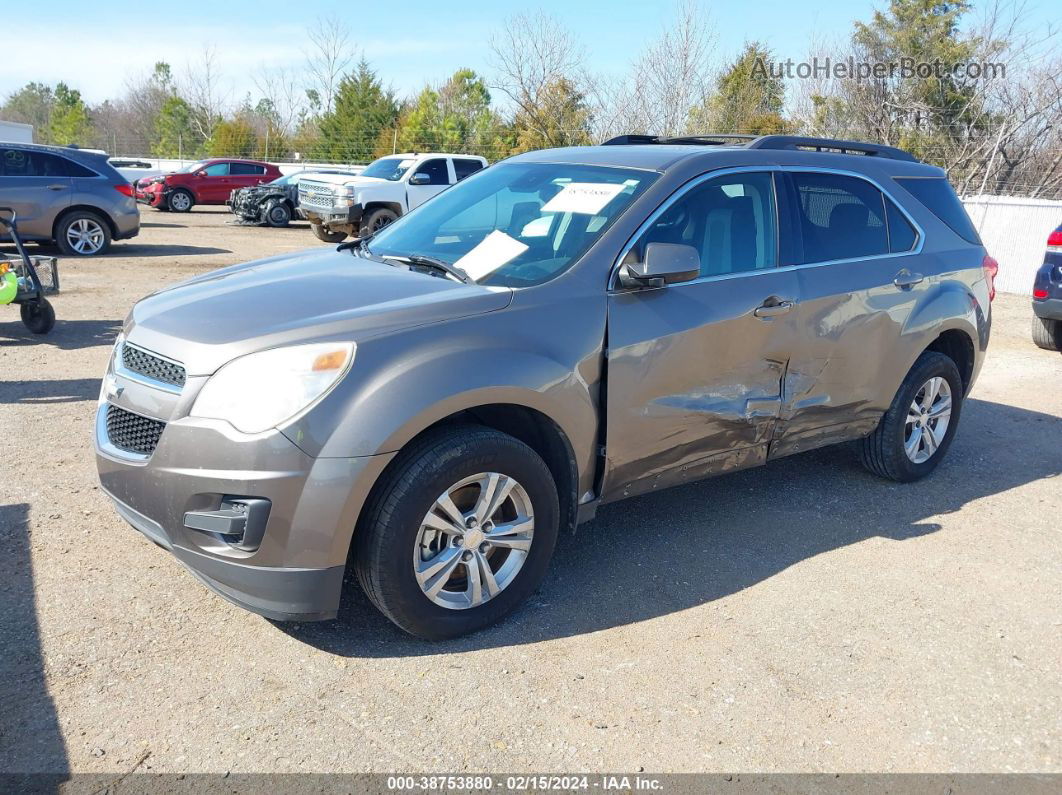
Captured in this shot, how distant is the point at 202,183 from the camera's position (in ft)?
86.6

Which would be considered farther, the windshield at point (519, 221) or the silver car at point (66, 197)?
the silver car at point (66, 197)

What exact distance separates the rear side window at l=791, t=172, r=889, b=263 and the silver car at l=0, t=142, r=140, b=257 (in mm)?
12544

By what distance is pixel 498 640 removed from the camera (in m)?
3.60

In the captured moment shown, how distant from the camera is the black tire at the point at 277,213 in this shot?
22.8 metres

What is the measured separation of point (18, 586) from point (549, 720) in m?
2.29

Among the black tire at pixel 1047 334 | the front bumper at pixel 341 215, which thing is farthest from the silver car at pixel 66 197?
the black tire at pixel 1047 334

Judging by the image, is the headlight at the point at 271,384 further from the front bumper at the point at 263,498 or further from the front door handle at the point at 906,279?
the front door handle at the point at 906,279

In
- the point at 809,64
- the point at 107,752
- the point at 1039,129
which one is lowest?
the point at 107,752

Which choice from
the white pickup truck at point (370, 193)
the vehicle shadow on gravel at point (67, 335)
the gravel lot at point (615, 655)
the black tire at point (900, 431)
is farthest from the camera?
the white pickup truck at point (370, 193)

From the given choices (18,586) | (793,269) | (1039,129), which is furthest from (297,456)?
(1039,129)

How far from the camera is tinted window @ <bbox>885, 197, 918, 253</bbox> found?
5133 millimetres

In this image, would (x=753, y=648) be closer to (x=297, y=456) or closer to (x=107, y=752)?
(x=297, y=456)

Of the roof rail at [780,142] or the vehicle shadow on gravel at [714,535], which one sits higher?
the roof rail at [780,142]

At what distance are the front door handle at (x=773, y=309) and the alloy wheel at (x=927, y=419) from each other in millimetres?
1431
